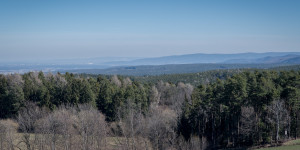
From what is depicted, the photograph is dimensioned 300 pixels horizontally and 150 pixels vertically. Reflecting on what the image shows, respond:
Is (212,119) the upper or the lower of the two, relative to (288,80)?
lower

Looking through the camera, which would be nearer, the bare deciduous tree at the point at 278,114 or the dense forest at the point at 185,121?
the bare deciduous tree at the point at 278,114

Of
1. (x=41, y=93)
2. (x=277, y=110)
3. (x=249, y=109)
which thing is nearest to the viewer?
(x=277, y=110)

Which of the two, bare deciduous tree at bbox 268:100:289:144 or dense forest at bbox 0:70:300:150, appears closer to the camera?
bare deciduous tree at bbox 268:100:289:144

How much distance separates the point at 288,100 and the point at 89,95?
30.1 metres

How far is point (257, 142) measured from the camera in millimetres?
31688

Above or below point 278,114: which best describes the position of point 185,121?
below

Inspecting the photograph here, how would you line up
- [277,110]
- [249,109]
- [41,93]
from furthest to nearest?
[41,93]
[249,109]
[277,110]

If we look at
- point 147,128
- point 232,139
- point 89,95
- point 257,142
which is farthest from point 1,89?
point 257,142

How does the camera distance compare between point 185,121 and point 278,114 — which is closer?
point 278,114

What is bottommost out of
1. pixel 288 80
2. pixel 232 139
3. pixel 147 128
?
pixel 232 139

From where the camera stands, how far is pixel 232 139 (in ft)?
113

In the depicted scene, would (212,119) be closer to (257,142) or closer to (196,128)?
(196,128)

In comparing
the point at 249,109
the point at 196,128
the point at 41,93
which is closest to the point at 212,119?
the point at 196,128

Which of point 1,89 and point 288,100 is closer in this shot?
point 288,100
